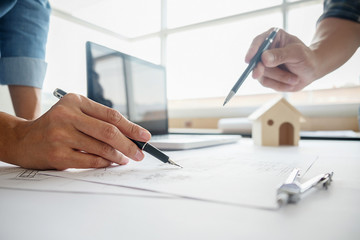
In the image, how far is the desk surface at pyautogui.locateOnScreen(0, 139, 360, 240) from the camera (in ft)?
0.65

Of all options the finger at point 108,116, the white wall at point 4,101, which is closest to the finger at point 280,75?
the finger at point 108,116

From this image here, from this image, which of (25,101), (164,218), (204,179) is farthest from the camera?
(25,101)

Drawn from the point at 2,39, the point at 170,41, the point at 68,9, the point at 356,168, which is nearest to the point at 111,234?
the point at 356,168

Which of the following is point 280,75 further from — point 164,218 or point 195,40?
point 195,40

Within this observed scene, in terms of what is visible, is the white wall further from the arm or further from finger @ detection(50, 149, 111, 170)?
the arm

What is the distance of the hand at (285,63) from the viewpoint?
2.41 ft

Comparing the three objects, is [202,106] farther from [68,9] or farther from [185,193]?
[185,193]

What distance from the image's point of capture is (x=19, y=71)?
877mm

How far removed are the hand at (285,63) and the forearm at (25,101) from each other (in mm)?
785

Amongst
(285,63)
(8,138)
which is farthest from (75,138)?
(285,63)

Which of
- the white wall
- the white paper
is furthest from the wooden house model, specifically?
the white wall

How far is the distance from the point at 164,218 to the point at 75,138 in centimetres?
29

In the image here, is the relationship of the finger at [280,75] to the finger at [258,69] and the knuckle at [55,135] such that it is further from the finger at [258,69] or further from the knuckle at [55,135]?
the knuckle at [55,135]

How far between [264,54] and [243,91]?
140 cm
